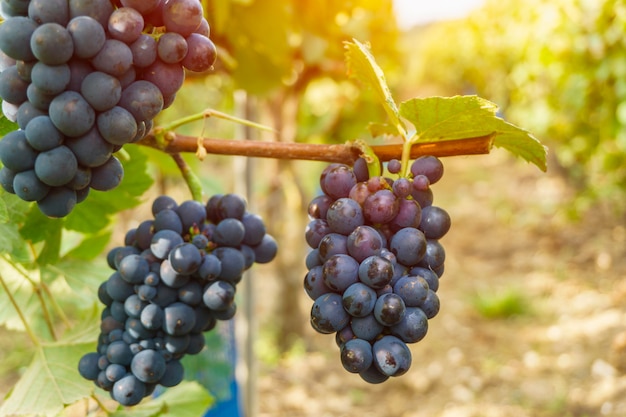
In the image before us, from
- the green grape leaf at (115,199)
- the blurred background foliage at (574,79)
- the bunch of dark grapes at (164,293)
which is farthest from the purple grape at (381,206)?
the blurred background foliage at (574,79)

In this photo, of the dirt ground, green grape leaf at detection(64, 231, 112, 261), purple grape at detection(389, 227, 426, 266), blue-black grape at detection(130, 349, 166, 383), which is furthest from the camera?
Result: the dirt ground

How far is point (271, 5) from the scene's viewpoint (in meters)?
1.59

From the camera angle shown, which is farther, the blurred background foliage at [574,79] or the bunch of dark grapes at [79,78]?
the blurred background foliage at [574,79]

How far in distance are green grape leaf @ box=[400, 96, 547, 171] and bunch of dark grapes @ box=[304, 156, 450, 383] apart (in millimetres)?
61

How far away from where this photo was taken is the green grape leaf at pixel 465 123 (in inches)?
25.6

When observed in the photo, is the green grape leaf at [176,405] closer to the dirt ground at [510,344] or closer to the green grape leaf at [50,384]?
the green grape leaf at [50,384]

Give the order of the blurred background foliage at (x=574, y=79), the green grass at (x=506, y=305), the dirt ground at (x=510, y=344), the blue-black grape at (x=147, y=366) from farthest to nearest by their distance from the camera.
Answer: the green grass at (x=506, y=305) < the blurred background foliage at (x=574, y=79) < the dirt ground at (x=510, y=344) < the blue-black grape at (x=147, y=366)

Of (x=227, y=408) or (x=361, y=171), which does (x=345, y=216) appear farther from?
(x=227, y=408)

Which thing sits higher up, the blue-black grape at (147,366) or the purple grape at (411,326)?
the purple grape at (411,326)

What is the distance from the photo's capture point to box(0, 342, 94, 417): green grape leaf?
0.78 metres

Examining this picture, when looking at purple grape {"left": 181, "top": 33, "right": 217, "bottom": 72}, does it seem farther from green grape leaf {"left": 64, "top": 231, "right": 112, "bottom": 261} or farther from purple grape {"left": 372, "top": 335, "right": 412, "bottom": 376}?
green grape leaf {"left": 64, "top": 231, "right": 112, "bottom": 261}

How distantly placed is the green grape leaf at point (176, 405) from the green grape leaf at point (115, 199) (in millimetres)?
289

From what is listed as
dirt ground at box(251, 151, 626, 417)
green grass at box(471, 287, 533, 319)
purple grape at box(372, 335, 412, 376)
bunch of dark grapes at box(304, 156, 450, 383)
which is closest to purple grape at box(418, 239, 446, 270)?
bunch of dark grapes at box(304, 156, 450, 383)

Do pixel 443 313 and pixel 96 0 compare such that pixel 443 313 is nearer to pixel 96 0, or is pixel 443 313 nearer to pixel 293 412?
pixel 293 412
